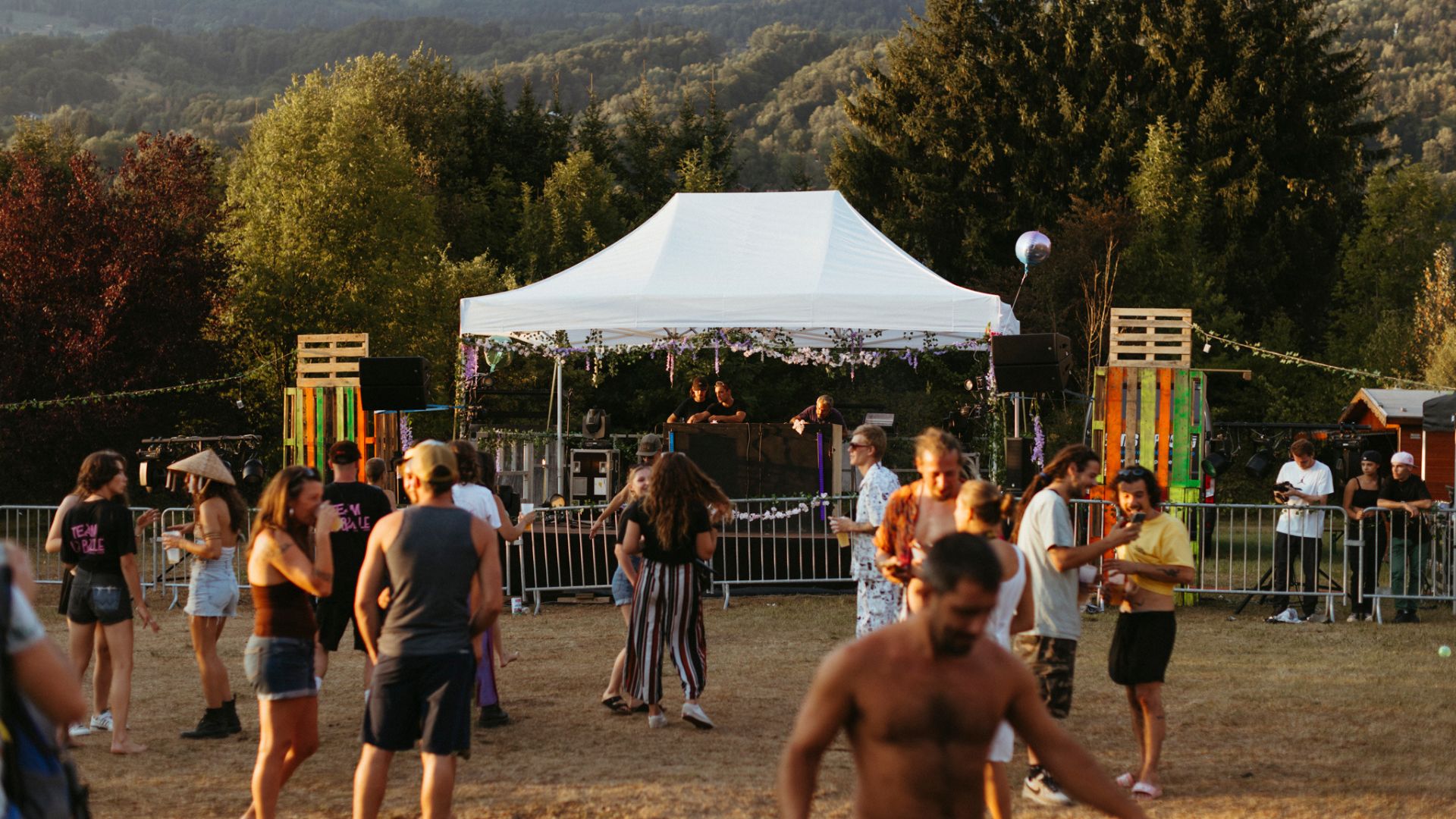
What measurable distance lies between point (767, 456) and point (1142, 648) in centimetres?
850

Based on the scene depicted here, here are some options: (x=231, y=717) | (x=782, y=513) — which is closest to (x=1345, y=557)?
(x=782, y=513)

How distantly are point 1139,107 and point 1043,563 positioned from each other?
3170 centimetres

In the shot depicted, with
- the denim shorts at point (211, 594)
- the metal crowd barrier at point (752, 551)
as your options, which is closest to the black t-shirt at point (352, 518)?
A: the denim shorts at point (211, 594)

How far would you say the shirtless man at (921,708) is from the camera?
288 centimetres

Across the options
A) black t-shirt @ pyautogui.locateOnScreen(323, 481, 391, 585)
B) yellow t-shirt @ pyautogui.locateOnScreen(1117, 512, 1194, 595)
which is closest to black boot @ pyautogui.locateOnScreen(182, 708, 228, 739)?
black t-shirt @ pyautogui.locateOnScreen(323, 481, 391, 585)

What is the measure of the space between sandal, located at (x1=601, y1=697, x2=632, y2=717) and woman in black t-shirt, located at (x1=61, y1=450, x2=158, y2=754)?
8.49 ft

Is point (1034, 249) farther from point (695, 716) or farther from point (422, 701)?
point (422, 701)

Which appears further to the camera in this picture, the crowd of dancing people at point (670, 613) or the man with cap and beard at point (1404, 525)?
the man with cap and beard at point (1404, 525)

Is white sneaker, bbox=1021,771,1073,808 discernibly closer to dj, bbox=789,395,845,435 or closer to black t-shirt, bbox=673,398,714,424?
dj, bbox=789,395,845,435

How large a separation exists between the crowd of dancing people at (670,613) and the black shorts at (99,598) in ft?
0.04

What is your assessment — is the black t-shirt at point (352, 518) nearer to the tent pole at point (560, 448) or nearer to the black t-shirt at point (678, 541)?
the black t-shirt at point (678, 541)

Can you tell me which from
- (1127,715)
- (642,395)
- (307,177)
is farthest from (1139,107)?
(1127,715)

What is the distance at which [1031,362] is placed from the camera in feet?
43.8

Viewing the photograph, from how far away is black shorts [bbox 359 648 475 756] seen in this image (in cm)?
482
